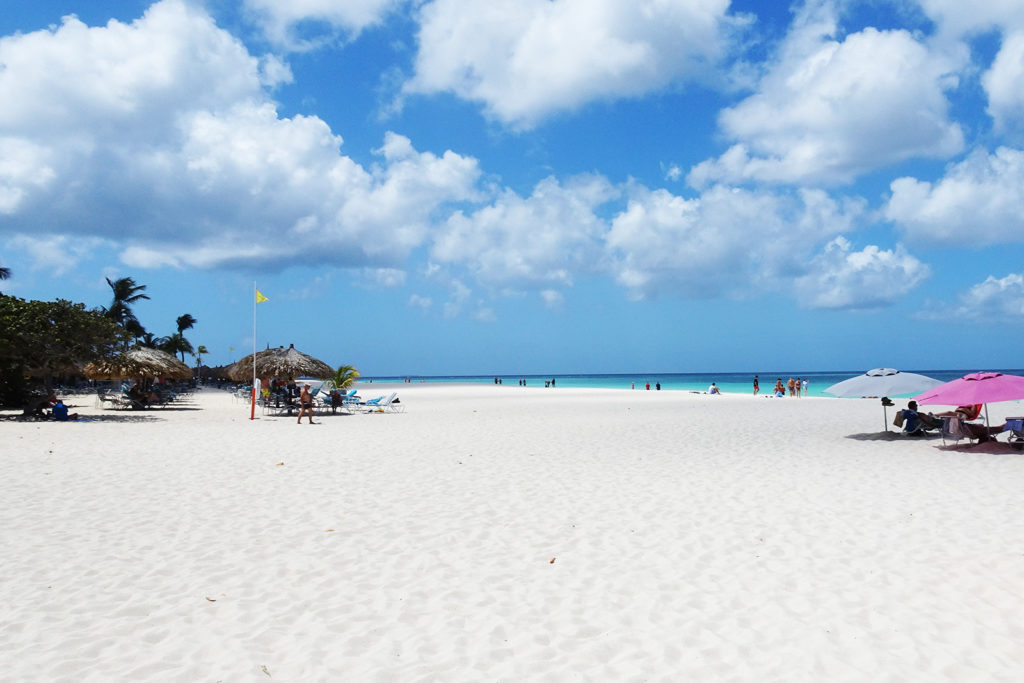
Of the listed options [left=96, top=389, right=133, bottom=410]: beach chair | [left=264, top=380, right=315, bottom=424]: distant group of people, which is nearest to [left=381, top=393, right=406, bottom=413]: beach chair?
[left=264, top=380, right=315, bottom=424]: distant group of people

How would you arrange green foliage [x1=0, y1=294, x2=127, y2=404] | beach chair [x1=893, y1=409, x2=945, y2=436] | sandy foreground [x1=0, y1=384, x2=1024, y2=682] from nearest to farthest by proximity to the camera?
sandy foreground [x1=0, y1=384, x2=1024, y2=682] → beach chair [x1=893, y1=409, x2=945, y2=436] → green foliage [x1=0, y1=294, x2=127, y2=404]

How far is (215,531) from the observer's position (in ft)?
19.8

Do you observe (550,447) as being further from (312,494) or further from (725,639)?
(725,639)

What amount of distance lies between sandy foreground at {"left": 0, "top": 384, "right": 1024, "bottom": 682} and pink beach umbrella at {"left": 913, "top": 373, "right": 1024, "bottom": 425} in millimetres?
1164

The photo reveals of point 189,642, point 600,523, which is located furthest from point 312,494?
point 189,642

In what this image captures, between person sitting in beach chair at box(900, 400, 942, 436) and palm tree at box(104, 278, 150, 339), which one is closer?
person sitting in beach chair at box(900, 400, 942, 436)

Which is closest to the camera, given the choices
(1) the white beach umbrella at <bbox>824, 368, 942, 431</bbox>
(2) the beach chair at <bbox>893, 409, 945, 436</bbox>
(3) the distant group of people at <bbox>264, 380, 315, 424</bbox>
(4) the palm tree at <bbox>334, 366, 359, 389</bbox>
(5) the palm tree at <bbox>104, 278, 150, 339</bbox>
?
(2) the beach chair at <bbox>893, 409, 945, 436</bbox>

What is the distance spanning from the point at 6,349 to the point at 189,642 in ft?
58.8

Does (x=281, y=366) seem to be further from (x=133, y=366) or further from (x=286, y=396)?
(x=133, y=366)

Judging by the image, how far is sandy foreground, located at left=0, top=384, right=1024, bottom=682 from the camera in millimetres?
3527

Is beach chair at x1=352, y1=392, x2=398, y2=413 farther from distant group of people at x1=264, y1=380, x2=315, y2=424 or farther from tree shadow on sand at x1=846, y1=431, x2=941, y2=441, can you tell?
tree shadow on sand at x1=846, y1=431, x2=941, y2=441

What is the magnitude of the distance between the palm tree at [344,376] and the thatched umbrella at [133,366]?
6.46m

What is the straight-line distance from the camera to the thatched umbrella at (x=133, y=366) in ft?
75.2

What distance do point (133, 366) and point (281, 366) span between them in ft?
16.8
